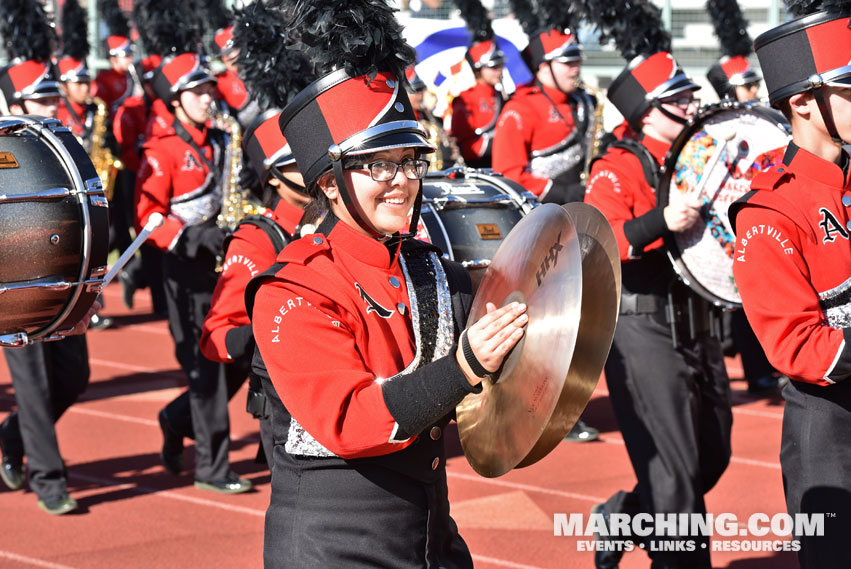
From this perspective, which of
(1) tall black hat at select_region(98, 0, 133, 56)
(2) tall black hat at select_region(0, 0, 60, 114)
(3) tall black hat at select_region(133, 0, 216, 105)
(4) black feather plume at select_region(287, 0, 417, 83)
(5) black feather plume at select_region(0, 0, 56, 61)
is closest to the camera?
(4) black feather plume at select_region(287, 0, 417, 83)

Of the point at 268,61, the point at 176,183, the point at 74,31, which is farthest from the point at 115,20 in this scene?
the point at 268,61

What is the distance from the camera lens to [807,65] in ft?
10.8

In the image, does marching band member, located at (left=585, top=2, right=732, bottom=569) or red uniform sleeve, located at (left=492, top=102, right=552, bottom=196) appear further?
red uniform sleeve, located at (left=492, top=102, right=552, bottom=196)

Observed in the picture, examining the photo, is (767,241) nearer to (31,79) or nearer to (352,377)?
(352,377)

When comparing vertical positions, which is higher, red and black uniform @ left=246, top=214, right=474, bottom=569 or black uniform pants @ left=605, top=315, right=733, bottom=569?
red and black uniform @ left=246, top=214, right=474, bottom=569

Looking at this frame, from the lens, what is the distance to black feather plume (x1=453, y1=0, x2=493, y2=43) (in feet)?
39.3

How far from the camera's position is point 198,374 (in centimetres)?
603

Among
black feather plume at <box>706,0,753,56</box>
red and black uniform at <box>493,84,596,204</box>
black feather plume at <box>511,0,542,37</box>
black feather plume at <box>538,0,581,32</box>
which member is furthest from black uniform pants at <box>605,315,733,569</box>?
black feather plume at <box>511,0,542,37</box>

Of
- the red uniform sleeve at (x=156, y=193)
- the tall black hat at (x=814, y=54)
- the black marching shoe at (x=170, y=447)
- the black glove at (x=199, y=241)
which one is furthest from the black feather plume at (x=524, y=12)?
the tall black hat at (x=814, y=54)

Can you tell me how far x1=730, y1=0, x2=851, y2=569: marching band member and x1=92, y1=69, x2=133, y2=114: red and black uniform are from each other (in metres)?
10.7

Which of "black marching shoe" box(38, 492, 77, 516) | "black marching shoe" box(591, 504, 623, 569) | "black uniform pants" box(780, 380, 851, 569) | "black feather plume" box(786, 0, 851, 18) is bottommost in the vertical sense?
"black marching shoe" box(591, 504, 623, 569)

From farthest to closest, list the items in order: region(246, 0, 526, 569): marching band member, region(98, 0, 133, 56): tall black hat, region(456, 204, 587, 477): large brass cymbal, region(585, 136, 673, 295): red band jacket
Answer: region(98, 0, 133, 56): tall black hat < region(585, 136, 673, 295): red band jacket < region(246, 0, 526, 569): marching band member < region(456, 204, 587, 477): large brass cymbal

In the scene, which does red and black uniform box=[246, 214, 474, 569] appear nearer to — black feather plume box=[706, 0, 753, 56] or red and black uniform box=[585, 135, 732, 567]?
red and black uniform box=[585, 135, 732, 567]

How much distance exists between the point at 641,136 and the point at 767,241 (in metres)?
1.99
